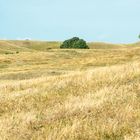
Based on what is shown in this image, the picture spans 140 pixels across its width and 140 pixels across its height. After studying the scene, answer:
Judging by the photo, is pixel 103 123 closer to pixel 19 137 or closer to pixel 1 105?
pixel 19 137

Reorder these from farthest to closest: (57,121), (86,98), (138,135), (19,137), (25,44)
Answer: (25,44) → (86,98) → (57,121) → (19,137) → (138,135)

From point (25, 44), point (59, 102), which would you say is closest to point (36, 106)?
point (59, 102)

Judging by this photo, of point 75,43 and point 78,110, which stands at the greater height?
point 78,110

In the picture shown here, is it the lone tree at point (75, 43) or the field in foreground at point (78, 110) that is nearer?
the field in foreground at point (78, 110)

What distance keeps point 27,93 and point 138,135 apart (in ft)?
22.8

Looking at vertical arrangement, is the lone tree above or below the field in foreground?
below

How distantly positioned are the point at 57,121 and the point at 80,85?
489 cm

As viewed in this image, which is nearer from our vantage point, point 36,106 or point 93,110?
point 93,110

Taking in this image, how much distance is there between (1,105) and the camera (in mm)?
13781

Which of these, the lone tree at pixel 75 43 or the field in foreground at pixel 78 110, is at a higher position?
the field in foreground at pixel 78 110

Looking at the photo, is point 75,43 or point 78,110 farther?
point 75,43

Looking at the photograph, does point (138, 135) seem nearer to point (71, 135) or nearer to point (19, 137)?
point (71, 135)

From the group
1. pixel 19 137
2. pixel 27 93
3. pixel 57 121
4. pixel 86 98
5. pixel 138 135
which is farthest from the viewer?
pixel 27 93

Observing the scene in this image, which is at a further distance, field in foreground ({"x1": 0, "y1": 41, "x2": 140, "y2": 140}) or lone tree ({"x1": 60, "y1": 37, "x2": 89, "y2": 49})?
lone tree ({"x1": 60, "y1": 37, "x2": 89, "y2": 49})
